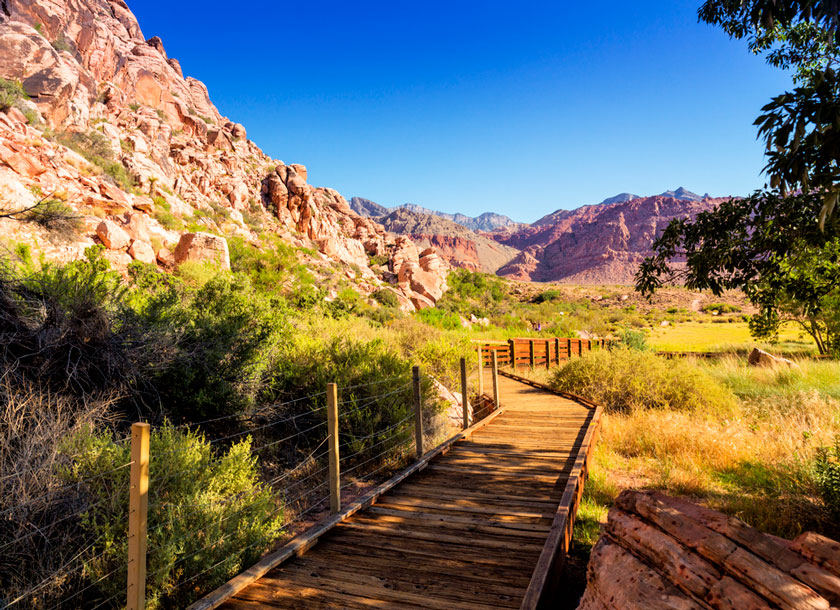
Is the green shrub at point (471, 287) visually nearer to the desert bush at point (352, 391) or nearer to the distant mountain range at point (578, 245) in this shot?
the desert bush at point (352, 391)

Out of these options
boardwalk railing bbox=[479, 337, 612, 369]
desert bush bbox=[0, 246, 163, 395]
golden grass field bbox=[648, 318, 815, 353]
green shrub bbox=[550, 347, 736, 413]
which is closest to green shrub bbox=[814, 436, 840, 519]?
green shrub bbox=[550, 347, 736, 413]

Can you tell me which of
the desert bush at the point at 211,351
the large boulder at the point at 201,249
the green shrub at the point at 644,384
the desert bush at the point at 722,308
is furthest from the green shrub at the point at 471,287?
the desert bush at the point at 211,351

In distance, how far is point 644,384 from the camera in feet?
30.5

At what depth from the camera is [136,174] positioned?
3125 centimetres

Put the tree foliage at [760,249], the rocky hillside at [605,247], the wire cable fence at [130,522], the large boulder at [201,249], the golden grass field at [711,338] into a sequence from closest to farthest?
the wire cable fence at [130,522], the tree foliage at [760,249], the large boulder at [201,249], the golden grass field at [711,338], the rocky hillside at [605,247]

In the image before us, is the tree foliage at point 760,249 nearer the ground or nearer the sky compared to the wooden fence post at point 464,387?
nearer the sky

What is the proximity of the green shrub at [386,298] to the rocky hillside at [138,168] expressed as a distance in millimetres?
1290

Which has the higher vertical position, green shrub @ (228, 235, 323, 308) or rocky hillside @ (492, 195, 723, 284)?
rocky hillside @ (492, 195, 723, 284)

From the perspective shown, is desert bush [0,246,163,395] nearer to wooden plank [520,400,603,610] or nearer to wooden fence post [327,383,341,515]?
wooden fence post [327,383,341,515]

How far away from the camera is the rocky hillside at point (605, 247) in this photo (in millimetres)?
116250

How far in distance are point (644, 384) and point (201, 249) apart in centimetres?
2058

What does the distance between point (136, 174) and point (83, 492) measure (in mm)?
34979

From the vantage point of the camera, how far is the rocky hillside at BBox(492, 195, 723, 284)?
381 feet

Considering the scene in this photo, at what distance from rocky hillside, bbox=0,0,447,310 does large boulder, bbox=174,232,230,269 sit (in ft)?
0.22
